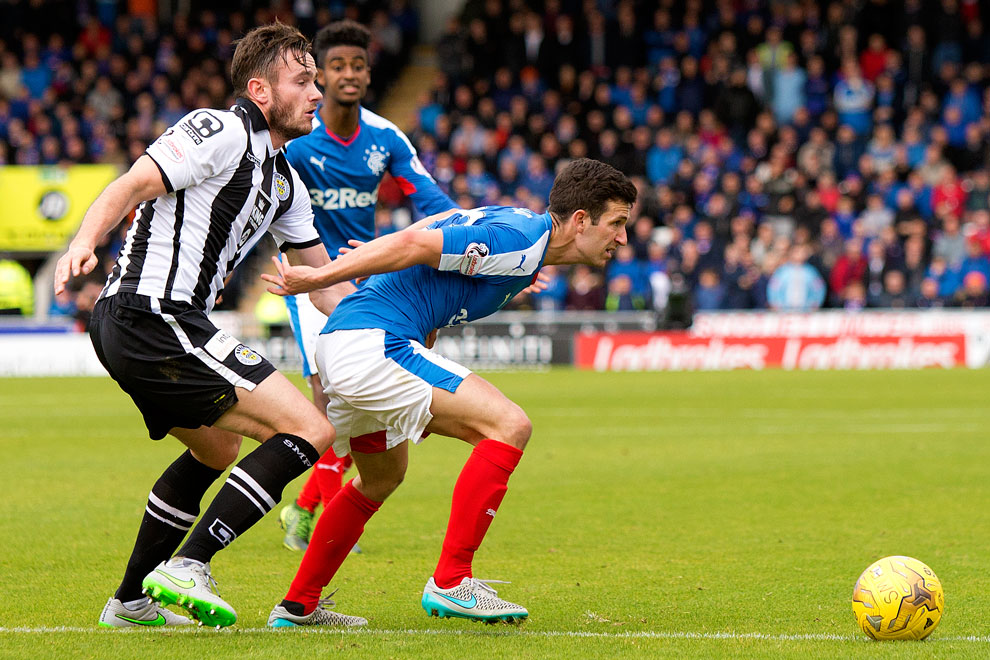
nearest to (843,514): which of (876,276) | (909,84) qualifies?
(876,276)

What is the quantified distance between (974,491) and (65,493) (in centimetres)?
629

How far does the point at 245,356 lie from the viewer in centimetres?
471

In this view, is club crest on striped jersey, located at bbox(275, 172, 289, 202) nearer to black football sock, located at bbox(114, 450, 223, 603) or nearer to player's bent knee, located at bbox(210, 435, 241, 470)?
player's bent knee, located at bbox(210, 435, 241, 470)

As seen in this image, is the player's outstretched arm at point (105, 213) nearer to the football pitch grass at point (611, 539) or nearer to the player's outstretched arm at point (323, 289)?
the player's outstretched arm at point (323, 289)

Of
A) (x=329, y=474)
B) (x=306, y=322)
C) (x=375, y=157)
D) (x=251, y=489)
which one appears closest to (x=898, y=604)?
(x=251, y=489)

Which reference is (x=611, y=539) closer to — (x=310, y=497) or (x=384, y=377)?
(x=310, y=497)

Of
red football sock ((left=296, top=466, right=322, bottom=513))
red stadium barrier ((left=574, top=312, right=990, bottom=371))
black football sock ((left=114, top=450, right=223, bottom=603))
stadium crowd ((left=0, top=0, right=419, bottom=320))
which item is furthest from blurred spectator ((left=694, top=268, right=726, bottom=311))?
black football sock ((left=114, top=450, right=223, bottom=603))

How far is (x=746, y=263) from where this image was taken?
71.4 feet

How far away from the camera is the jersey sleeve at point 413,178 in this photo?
768cm

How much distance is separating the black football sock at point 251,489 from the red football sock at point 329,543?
0.46m

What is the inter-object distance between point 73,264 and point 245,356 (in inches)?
29.1

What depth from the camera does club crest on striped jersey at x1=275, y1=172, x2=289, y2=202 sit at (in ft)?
16.8

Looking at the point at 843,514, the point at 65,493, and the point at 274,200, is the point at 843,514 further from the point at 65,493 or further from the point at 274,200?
the point at 65,493

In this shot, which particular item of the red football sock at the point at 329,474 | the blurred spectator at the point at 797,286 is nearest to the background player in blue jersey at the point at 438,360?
the red football sock at the point at 329,474
